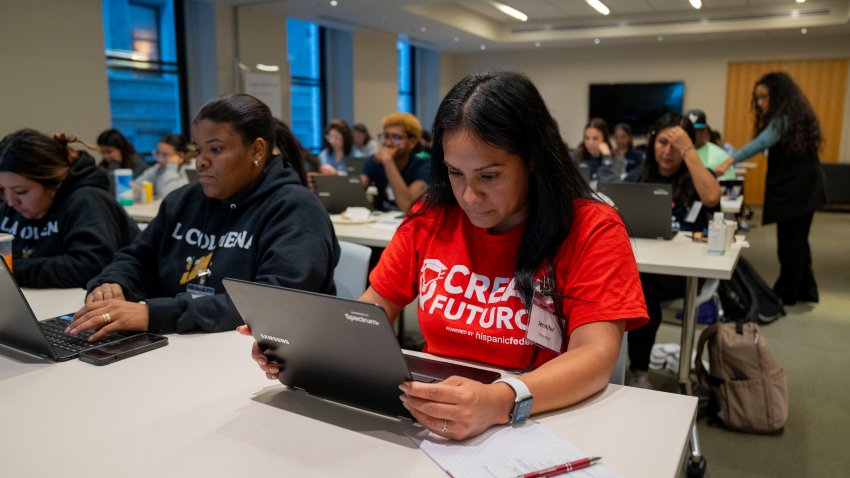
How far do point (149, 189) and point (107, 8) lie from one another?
126 inches

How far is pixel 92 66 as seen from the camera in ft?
19.6

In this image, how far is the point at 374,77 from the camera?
10.0 m

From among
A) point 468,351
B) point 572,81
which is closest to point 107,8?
point 468,351

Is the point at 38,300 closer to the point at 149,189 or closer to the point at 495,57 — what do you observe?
the point at 149,189

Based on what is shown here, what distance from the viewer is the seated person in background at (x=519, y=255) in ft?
3.67

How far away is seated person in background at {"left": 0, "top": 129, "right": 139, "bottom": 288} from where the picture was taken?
6.49 ft

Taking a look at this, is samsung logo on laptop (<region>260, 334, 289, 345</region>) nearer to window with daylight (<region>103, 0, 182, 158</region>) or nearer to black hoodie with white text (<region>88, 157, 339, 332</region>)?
black hoodie with white text (<region>88, 157, 339, 332</region>)

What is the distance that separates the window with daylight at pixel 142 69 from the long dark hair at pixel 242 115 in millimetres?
Result: 5601

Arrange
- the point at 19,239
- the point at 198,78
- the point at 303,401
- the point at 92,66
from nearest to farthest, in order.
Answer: the point at 303,401 < the point at 19,239 < the point at 92,66 < the point at 198,78

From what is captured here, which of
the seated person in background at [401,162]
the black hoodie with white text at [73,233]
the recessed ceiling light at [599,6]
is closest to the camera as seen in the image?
the black hoodie with white text at [73,233]

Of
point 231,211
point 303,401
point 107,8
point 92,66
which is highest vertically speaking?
point 107,8

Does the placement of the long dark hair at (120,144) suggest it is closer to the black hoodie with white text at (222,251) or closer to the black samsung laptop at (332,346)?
the black hoodie with white text at (222,251)

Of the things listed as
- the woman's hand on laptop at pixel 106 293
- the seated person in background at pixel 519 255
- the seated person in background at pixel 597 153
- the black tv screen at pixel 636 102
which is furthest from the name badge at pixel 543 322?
the black tv screen at pixel 636 102

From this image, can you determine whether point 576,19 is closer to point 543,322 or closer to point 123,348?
point 543,322
